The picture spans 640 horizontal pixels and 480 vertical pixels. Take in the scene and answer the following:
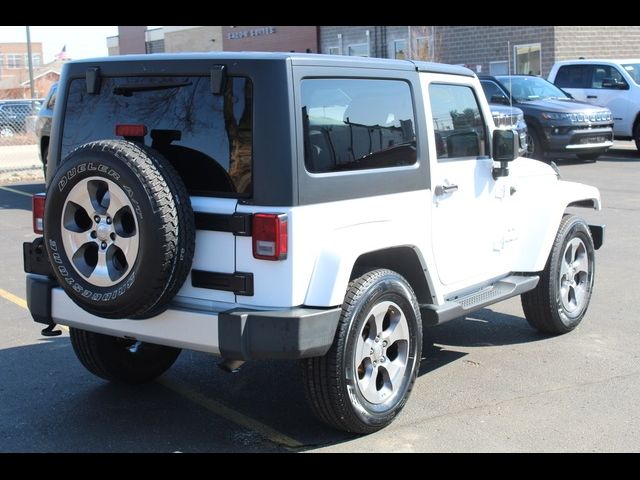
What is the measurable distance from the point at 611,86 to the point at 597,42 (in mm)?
10464

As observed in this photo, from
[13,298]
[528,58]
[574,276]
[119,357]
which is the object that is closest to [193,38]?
[528,58]

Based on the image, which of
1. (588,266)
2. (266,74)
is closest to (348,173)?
(266,74)

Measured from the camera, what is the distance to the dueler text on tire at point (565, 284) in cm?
603

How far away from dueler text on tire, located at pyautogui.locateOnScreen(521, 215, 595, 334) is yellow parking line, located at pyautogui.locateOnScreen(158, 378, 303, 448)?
7.75 feet

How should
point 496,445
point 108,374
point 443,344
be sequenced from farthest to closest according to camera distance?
1. point 443,344
2. point 108,374
3. point 496,445

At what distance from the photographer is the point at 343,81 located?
4469mm

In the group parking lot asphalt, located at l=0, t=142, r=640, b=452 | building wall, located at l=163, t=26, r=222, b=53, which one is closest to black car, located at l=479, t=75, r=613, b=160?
parking lot asphalt, located at l=0, t=142, r=640, b=452

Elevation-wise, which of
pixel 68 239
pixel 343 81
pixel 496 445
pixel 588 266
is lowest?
pixel 496 445

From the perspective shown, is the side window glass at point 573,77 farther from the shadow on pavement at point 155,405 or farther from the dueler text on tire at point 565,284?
the shadow on pavement at point 155,405

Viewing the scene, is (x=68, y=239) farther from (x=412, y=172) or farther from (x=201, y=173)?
(x=412, y=172)

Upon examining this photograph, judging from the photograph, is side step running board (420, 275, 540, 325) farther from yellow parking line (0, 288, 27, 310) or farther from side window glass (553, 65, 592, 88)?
side window glass (553, 65, 592, 88)

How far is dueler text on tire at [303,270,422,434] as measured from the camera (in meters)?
4.22

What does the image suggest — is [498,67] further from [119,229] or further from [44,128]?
[119,229]
